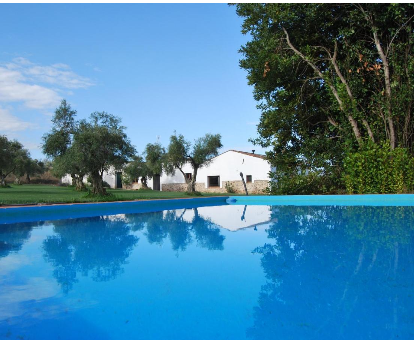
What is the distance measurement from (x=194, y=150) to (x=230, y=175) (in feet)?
27.3

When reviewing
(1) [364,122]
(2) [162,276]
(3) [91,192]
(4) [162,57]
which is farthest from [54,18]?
(1) [364,122]

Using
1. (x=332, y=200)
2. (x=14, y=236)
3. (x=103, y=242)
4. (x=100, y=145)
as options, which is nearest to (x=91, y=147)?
(x=100, y=145)

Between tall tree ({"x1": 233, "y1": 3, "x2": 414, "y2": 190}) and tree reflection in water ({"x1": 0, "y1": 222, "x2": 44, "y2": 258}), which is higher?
tall tree ({"x1": 233, "y1": 3, "x2": 414, "y2": 190})

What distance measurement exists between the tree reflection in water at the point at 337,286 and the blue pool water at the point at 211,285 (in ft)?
0.03

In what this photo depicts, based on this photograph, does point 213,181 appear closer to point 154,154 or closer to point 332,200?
point 154,154

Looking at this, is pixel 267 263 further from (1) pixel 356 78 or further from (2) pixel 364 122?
(1) pixel 356 78

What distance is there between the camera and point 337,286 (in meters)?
2.73

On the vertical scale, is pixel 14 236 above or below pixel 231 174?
below

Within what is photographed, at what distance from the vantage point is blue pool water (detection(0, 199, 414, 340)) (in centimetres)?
202

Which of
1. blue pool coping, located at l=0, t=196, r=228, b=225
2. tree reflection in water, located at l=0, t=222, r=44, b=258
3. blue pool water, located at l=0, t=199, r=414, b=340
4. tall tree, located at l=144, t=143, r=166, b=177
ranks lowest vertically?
blue pool water, located at l=0, t=199, r=414, b=340

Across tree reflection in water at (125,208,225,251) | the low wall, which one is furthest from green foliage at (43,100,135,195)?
the low wall

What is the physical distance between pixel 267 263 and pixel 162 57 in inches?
481

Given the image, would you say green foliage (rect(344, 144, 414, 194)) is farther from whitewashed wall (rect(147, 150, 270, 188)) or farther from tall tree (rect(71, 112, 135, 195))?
whitewashed wall (rect(147, 150, 270, 188))

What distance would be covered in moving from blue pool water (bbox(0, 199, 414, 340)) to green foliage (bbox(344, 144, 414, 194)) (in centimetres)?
455
